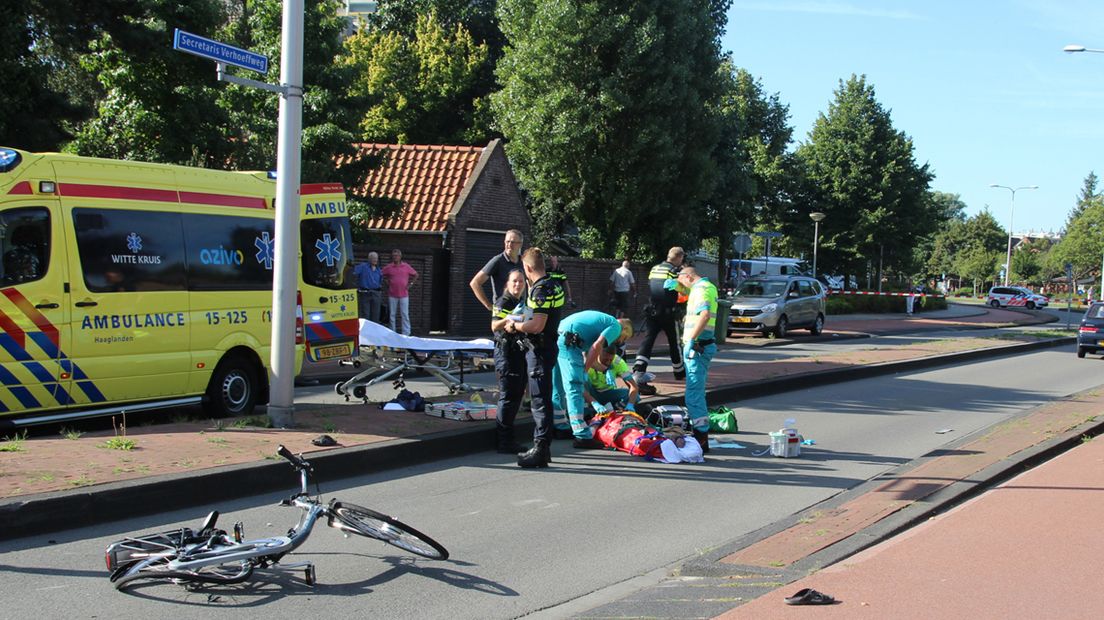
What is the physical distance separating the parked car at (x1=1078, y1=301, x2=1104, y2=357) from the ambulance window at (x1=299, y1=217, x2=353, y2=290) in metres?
20.2

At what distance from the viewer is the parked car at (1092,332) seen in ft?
79.2

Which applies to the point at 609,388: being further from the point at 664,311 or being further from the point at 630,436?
the point at 664,311

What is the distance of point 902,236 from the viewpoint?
4953 cm

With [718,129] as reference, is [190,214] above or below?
below

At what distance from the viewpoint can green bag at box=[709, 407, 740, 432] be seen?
10625mm

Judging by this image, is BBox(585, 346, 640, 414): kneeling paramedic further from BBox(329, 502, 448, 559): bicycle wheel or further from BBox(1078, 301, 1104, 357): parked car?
BBox(1078, 301, 1104, 357): parked car

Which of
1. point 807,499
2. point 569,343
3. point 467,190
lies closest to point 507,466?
point 569,343

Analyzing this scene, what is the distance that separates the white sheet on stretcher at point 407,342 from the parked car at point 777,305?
1554 centimetres

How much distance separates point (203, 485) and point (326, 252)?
583 cm

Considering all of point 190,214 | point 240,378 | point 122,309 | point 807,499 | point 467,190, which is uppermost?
point 467,190

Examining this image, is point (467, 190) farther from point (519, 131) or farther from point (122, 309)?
point (122, 309)

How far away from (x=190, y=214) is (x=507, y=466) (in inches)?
169

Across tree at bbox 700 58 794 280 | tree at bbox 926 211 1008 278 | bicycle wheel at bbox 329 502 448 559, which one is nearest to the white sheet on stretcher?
bicycle wheel at bbox 329 502 448 559

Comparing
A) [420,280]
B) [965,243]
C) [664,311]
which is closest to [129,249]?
[664,311]
